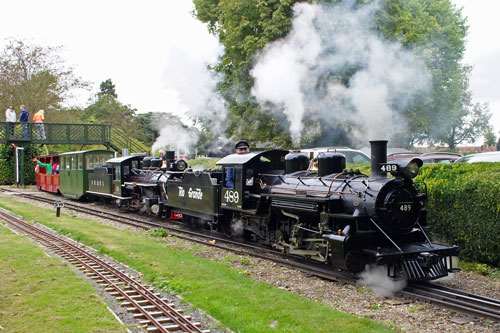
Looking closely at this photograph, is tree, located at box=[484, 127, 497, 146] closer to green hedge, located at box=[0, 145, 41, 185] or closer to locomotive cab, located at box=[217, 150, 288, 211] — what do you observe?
green hedge, located at box=[0, 145, 41, 185]

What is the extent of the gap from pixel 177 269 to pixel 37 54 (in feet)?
98.2

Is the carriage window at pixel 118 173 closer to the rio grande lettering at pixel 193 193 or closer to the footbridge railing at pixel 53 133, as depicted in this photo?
the rio grande lettering at pixel 193 193

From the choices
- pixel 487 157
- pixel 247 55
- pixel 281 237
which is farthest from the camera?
pixel 247 55

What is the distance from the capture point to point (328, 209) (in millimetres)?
8055

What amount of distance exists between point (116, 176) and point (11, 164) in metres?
15.2

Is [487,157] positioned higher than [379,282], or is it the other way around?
[487,157]

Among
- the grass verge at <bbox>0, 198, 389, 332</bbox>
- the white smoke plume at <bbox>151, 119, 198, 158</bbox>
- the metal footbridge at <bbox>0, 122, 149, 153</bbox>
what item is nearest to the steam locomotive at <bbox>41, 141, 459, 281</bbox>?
the grass verge at <bbox>0, 198, 389, 332</bbox>

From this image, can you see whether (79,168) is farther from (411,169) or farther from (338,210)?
(411,169)

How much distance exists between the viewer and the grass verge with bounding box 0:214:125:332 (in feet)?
17.9

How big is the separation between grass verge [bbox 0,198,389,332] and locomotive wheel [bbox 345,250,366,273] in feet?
4.22

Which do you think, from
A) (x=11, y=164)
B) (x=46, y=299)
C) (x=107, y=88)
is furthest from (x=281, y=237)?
(x=107, y=88)

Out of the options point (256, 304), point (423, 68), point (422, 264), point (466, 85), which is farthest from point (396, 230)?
point (466, 85)

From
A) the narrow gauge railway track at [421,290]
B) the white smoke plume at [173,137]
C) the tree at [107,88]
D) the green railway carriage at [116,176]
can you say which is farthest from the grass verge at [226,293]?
the tree at [107,88]

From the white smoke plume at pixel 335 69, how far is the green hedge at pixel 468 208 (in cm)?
660
